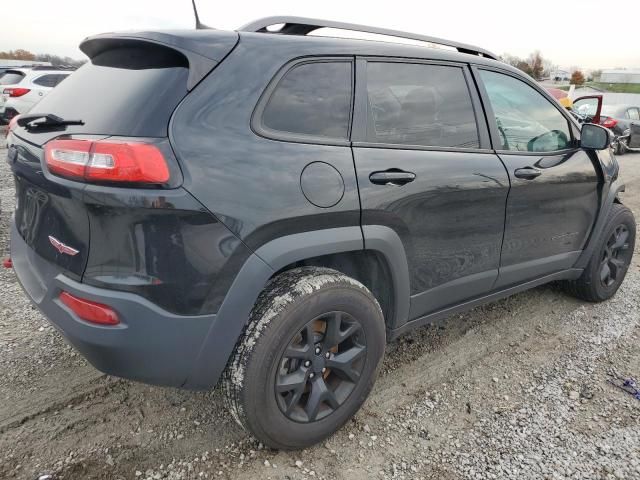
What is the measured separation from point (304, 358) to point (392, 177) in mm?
893

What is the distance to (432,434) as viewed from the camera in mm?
2357

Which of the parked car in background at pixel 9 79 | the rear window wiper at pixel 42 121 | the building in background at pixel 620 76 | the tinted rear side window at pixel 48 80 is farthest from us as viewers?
the building in background at pixel 620 76

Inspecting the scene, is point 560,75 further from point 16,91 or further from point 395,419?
point 395,419

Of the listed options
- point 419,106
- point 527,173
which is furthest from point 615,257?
point 419,106

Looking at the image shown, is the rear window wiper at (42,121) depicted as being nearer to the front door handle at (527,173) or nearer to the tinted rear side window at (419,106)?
the tinted rear side window at (419,106)

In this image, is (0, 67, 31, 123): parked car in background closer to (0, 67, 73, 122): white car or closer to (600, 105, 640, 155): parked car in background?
(0, 67, 73, 122): white car

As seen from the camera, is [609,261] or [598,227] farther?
[609,261]

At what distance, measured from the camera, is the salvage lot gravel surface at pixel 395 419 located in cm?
212

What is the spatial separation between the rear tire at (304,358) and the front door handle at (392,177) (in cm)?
46

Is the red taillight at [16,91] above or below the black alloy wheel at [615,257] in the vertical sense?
below

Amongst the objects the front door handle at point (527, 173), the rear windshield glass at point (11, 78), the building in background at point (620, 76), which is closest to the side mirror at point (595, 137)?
the front door handle at point (527, 173)

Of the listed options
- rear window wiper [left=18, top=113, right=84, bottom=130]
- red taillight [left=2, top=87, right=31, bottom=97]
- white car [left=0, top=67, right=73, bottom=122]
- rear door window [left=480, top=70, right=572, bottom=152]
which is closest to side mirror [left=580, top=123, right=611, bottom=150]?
rear door window [left=480, top=70, right=572, bottom=152]

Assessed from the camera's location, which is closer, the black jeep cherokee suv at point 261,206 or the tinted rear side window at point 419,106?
the black jeep cherokee suv at point 261,206

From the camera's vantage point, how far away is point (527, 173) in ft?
9.44
